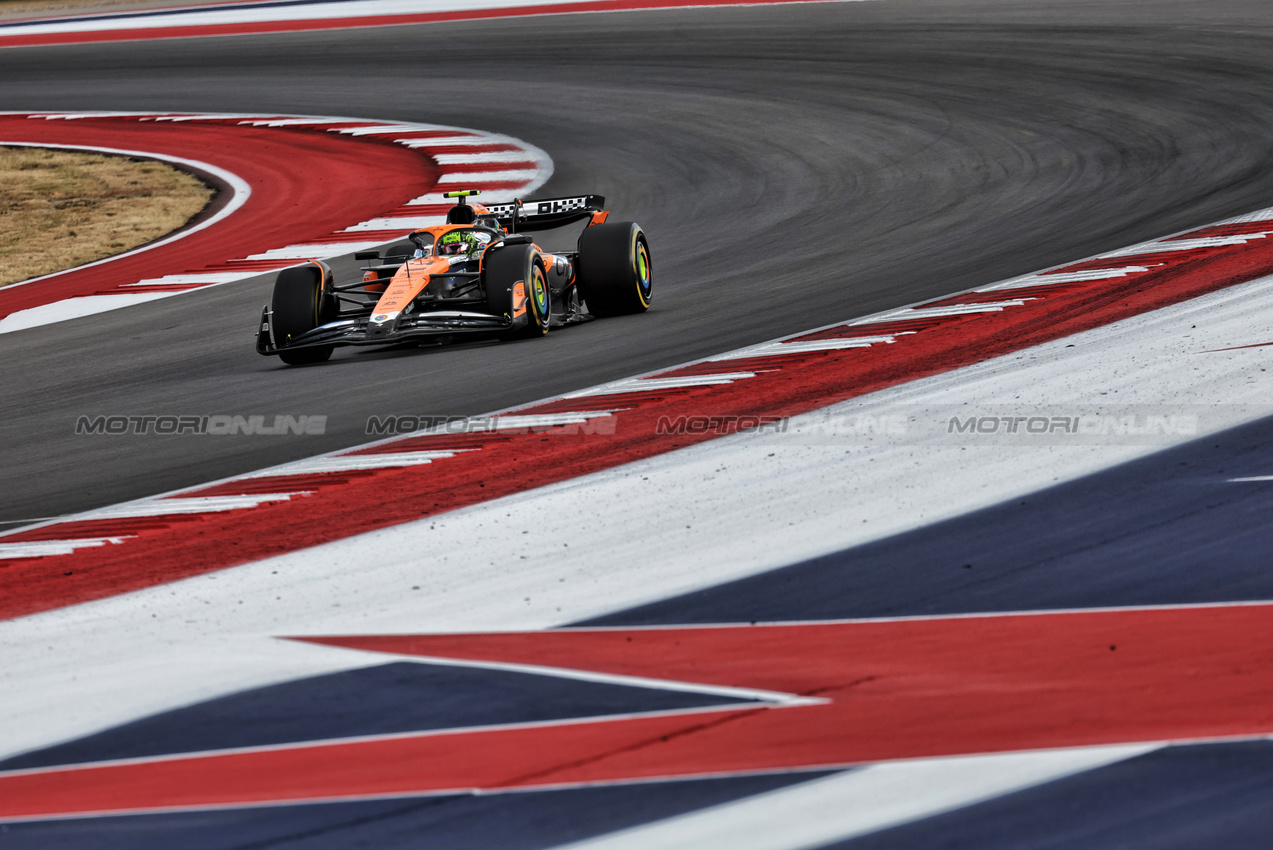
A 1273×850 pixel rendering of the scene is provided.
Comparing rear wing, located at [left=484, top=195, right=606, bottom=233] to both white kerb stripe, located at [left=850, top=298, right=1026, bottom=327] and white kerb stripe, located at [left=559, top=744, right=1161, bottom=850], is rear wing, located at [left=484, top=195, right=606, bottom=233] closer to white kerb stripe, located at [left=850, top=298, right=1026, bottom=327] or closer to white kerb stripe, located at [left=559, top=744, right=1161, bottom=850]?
white kerb stripe, located at [left=850, top=298, right=1026, bottom=327]

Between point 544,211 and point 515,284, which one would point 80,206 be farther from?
point 515,284

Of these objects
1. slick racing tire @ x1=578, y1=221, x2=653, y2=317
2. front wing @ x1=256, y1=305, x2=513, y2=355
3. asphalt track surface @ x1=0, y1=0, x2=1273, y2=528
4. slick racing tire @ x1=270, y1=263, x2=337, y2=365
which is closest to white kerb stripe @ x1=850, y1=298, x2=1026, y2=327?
asphalt track surface @ x1=0, y1=0, x2=1273, y2=528

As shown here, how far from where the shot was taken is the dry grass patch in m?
16.1

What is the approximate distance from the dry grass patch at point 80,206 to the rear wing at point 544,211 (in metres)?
6.40

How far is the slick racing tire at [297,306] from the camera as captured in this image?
1001 cm

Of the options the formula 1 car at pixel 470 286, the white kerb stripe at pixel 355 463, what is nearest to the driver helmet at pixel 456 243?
the formula 1 car at pixel 470 286

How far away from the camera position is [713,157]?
59.7ft

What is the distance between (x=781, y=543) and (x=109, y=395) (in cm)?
548

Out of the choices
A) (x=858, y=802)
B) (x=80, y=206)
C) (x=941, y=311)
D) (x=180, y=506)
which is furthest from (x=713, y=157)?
(x=858, y=802)

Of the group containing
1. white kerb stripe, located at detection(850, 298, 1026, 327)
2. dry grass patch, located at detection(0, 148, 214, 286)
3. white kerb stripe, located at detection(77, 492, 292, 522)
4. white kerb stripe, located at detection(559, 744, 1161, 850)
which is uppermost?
white kerb stripe, located at detection(559, 744, 1161, 850)

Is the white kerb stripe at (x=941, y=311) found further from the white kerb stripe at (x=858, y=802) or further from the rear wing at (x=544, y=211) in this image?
the white kerb stripe at (x=858, y=802)

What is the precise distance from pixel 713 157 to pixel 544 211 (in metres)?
7.54

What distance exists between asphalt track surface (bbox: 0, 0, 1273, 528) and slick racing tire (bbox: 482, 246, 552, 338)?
22 cm

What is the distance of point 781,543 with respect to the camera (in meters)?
5.60
